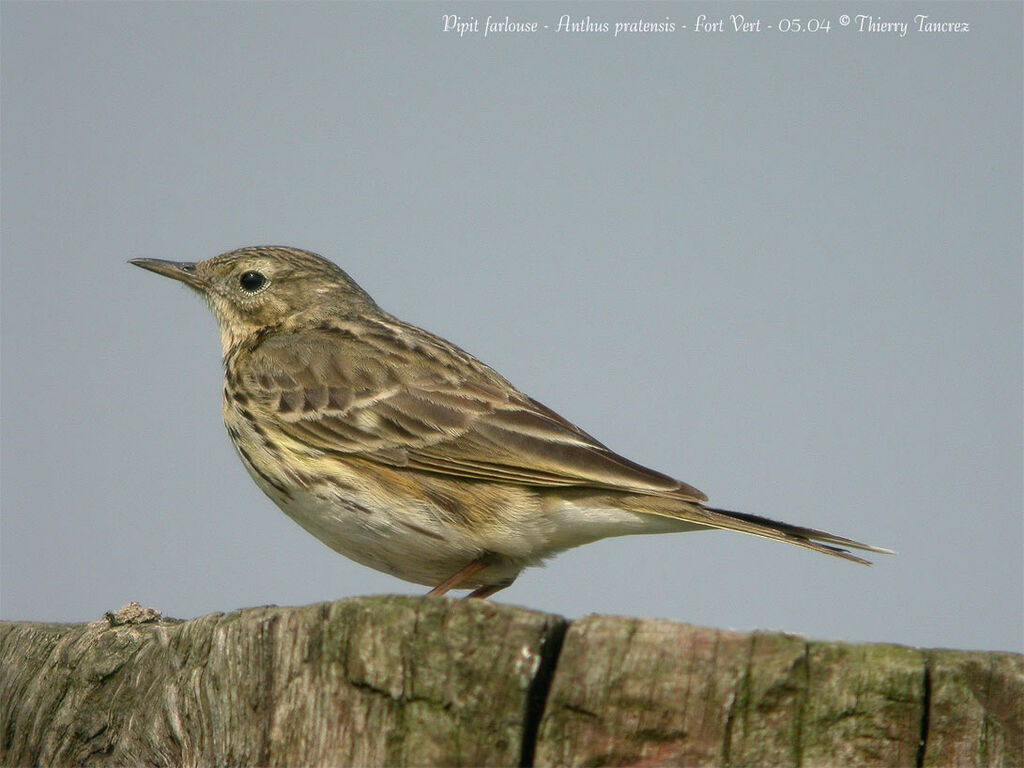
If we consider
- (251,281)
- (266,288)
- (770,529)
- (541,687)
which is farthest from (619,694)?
(251,281)

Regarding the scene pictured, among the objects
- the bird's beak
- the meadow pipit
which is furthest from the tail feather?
the bird's beak

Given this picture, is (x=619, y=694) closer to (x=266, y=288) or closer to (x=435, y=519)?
(x=435, y=519)

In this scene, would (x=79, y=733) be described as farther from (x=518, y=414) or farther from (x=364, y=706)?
(x=518, y=414)

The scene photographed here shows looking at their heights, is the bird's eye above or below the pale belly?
above

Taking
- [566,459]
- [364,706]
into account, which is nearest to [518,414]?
[566,459]

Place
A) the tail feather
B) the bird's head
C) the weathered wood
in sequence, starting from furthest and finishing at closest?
the bird's head, the tail feather, the weathered wood

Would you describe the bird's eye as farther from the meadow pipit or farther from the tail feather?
the tail feather
